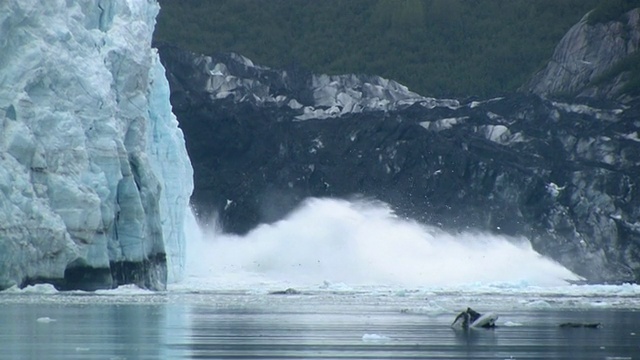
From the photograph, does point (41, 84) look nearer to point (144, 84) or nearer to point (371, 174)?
point (144, 84)

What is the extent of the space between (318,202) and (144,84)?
75.9 feet

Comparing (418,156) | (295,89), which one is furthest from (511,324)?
(295,89)

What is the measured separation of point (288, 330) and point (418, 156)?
150 feet

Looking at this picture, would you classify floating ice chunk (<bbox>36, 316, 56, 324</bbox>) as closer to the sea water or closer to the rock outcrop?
the sea water

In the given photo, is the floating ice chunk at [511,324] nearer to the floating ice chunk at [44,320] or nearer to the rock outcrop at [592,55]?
→ the floating ice chunk at [44,320]

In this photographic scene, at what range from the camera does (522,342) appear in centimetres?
2023

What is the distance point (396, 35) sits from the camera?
4102 inches

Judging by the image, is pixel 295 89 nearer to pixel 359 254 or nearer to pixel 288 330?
pixel 359 254

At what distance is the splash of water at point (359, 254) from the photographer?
169ft

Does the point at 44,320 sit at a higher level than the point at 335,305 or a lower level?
lower

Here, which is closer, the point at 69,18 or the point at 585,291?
the point at 69,18

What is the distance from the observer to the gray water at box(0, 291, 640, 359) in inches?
727

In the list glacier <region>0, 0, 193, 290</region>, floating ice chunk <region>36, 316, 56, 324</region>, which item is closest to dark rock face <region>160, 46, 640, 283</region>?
glacier <region>0, 0, 193, 290</region>

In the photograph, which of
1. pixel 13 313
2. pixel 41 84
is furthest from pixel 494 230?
pixel 13 313
